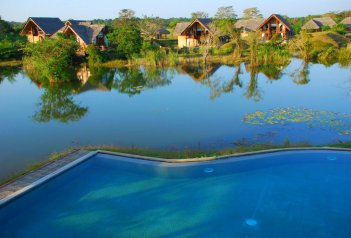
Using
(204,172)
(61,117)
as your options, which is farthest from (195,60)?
(204,172)

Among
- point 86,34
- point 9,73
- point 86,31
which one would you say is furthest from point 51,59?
point 86,31

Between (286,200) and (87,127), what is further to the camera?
(87,127)

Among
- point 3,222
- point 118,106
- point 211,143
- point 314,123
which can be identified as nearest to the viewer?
point 3,222

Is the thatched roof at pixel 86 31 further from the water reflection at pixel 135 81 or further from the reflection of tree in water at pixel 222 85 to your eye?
the reflection of tree in water at pixel 222 85

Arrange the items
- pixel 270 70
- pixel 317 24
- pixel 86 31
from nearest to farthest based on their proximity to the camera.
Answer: pixel 270 70 → pixel 86 31 → pixel 317 24

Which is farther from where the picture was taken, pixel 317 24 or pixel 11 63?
pixel 317 24

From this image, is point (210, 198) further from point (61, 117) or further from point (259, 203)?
point (61, 117)

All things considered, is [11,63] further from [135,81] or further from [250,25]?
[250,25]
